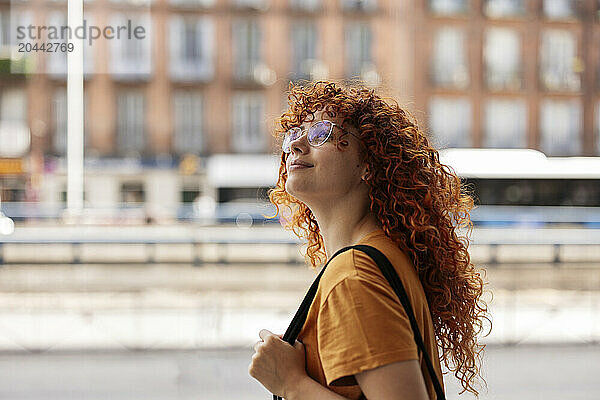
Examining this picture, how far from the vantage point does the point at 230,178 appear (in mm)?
9320

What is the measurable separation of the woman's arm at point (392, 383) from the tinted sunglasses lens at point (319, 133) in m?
0.23

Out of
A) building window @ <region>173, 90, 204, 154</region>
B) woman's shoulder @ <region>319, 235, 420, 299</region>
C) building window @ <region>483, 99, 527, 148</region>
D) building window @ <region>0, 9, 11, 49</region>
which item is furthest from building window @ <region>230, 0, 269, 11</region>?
woman's shoulder @ <region>319, 235, 420, 299</region>

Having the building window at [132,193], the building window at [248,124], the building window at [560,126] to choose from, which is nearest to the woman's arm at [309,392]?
the building window at [560,126]

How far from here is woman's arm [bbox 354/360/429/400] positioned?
0.64 m

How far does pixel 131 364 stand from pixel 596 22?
3.85 m

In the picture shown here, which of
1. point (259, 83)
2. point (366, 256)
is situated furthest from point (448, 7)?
point (366, 256)

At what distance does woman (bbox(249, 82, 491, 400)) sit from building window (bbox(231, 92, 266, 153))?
332 inches

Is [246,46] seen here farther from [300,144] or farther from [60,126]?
[300,144]

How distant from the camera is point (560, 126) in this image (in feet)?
22.6

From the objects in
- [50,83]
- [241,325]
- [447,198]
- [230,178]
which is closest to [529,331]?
[241,325]

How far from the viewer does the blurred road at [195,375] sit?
3.28 m

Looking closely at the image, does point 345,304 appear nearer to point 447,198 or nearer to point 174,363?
point 447,198

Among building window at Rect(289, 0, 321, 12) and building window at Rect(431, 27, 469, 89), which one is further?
building window at Rect(289, 0, 321, 12)

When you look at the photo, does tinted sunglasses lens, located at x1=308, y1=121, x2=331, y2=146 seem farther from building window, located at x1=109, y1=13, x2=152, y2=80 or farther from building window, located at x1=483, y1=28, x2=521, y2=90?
building window, located at x1=109, y1=13, x2=152, y2=80
